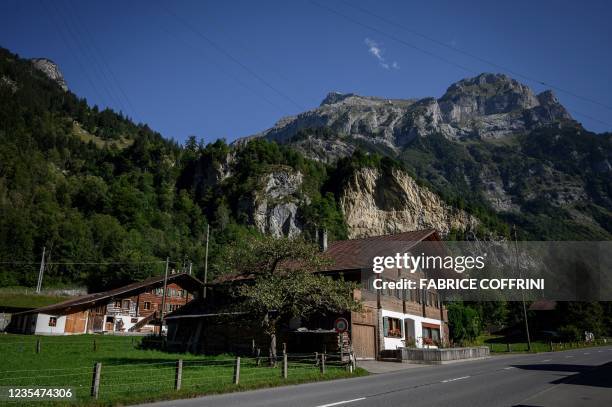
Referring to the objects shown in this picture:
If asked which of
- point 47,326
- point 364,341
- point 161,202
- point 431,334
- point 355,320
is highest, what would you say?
point 161,202

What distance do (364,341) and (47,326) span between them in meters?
32.7

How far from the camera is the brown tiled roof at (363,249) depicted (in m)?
28.2

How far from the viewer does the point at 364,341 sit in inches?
1105

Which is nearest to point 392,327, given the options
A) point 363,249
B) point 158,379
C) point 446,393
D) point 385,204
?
point 363,249

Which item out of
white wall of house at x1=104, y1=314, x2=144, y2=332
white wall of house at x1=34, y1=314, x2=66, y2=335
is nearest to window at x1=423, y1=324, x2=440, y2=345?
white wall of house at x1=104, y1=314, x2=144, y2=332

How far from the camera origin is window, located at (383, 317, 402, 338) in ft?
99.1

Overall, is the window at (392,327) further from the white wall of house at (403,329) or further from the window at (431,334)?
the window at (431,334)

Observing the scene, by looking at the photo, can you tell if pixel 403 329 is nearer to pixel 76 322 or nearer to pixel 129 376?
pixel 129 376

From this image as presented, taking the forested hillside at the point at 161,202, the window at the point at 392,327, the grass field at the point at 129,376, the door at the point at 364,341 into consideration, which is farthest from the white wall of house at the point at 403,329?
the forested hillside at the point at 161,202

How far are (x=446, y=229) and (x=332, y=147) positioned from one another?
200 ft

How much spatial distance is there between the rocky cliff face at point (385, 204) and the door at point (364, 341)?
89605 millimetres

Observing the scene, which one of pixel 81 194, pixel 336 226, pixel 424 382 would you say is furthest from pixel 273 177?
pixel 424 382

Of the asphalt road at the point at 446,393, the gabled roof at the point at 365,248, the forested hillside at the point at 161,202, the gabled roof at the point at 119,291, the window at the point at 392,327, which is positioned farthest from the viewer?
the forested hillside at the point at 161,202

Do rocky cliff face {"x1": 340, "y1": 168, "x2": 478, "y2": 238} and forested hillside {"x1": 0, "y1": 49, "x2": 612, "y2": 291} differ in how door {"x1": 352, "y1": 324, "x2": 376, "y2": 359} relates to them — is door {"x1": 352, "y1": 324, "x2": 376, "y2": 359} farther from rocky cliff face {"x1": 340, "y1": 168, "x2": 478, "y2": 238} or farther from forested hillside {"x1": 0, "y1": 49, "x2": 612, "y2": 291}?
rocky cliff face {"x1": 340, "y1": 168, "x2": 478, "y2": 238}
